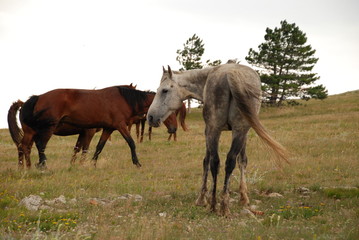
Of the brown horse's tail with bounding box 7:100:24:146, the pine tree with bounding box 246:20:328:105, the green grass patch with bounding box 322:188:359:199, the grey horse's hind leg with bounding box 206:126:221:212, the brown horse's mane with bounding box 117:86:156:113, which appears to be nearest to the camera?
the grey horse's hind leg with bounding box 206:126:221:212

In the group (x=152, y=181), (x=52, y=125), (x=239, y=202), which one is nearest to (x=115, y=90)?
(x=52, y=125)

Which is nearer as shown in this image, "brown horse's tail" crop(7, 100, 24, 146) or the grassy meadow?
the grassy meadow

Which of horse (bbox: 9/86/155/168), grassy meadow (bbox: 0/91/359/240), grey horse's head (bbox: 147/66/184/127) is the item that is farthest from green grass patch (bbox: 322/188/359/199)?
horse (bbox: 9/86/155/168)

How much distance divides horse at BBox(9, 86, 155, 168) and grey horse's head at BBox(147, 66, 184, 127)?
187 inches

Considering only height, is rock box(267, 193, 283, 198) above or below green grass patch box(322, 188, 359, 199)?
below

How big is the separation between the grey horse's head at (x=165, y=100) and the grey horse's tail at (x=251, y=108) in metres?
1.47

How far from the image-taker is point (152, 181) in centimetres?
891

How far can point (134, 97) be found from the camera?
12086mm

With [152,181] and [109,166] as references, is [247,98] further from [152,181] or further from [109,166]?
[109,166]

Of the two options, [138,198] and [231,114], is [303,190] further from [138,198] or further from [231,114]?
[138,198]

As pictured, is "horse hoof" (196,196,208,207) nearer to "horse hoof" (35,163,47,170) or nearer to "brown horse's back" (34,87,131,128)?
"horse hoof" (35,163,47,170)

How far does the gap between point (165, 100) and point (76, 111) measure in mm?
5124

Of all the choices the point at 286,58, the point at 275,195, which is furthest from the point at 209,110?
the point at 286,58

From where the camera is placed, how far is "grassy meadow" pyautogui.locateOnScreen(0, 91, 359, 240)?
4641mm
